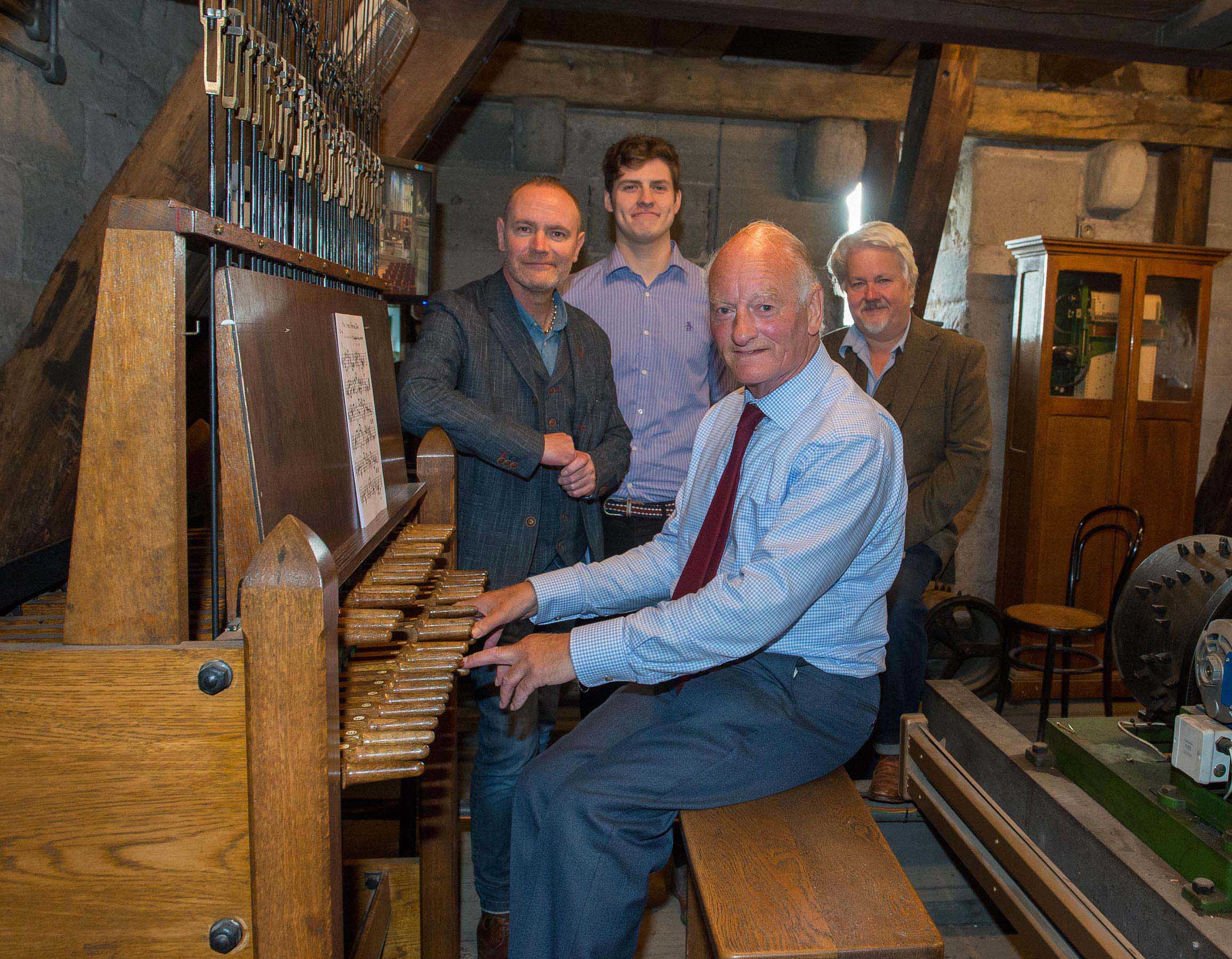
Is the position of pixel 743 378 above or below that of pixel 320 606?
above

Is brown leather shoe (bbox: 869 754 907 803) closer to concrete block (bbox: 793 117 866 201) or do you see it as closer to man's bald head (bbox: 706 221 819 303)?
man's bald head (bbox: 706 221 819 303)

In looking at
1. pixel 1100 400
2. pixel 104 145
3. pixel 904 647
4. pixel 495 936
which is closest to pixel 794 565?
pixel 495 936

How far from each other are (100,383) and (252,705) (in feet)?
1.17

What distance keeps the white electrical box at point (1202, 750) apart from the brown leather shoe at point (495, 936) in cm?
139

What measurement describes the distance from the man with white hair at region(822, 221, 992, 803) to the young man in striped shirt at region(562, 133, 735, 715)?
0.53 m

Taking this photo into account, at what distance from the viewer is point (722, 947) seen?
1.21 m

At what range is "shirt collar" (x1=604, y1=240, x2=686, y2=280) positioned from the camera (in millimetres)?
2650

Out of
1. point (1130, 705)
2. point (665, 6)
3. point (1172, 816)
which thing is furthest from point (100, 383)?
point (1130, 705)

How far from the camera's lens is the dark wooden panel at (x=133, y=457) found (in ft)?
3.06

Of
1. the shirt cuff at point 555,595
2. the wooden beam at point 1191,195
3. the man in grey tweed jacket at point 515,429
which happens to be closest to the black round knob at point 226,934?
the shirt cuff at point 555,595

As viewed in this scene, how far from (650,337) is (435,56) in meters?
1.12

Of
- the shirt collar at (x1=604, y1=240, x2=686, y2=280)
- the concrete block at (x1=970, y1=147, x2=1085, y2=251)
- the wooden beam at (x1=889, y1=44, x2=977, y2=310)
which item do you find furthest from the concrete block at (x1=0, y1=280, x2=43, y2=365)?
the concrete block at (x1=970, y1=147, x2=1085, y2=251)

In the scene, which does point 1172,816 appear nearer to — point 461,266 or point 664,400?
point 664,400

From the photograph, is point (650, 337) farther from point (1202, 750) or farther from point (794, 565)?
point (1202, 750)
